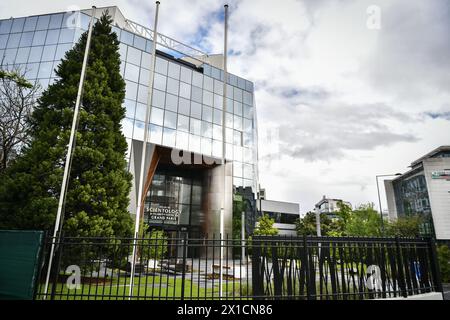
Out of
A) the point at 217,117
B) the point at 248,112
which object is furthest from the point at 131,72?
the point at 248,112

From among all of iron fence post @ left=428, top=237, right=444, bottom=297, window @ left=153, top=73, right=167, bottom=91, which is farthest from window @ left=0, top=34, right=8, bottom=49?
iron fence post @ left=428, top=237, right=444, bottom=297

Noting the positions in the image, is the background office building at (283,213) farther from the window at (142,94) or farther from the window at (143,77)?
the window at (143,77)

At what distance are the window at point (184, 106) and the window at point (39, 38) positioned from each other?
15.2 metres

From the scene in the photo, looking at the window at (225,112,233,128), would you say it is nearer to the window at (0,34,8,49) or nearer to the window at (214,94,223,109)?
the window at (214,94,223,109)

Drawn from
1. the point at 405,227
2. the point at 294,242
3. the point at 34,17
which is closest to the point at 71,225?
the point at 294,242

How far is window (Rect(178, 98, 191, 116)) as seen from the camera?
95.3 ft

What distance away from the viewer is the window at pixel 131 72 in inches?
1036

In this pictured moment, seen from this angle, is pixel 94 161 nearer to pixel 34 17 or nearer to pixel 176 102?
pixel 176 102

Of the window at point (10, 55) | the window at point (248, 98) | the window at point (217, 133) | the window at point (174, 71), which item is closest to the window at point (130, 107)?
the window at point (174, 71)

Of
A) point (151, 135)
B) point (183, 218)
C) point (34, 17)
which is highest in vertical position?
point (34, 17)

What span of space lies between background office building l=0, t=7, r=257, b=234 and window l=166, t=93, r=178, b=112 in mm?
123
